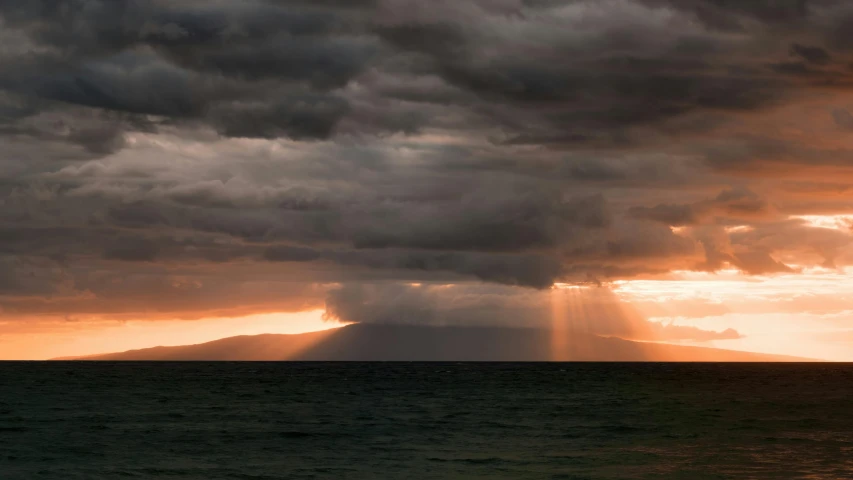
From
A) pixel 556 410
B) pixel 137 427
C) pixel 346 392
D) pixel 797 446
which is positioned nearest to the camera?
pixel 797 446

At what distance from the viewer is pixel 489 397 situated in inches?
4983

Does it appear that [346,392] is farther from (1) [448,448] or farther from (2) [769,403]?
(1) [448,448]

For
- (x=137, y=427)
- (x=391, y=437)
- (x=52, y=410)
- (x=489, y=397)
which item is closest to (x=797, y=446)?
(x=391, y=437)

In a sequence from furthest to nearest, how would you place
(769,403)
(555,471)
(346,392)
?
(346,392)
(769,403)
(555,471)

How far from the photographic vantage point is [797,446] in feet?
206

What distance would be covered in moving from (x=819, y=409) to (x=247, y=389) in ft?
295

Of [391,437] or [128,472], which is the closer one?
[128,472]

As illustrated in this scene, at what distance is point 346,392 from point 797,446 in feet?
287

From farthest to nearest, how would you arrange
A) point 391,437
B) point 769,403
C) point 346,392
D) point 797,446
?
1. point 346,392
2. point 769,403
3. point 391,437
4. point 797,446

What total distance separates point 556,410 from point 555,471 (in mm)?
48198

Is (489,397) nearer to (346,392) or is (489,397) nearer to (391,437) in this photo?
(346,392)

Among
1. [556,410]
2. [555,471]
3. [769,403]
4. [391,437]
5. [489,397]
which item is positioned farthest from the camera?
[489,397]

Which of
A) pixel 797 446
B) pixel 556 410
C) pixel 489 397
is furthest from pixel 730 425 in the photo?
pixel 489 397

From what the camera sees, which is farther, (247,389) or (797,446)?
(247,389)
